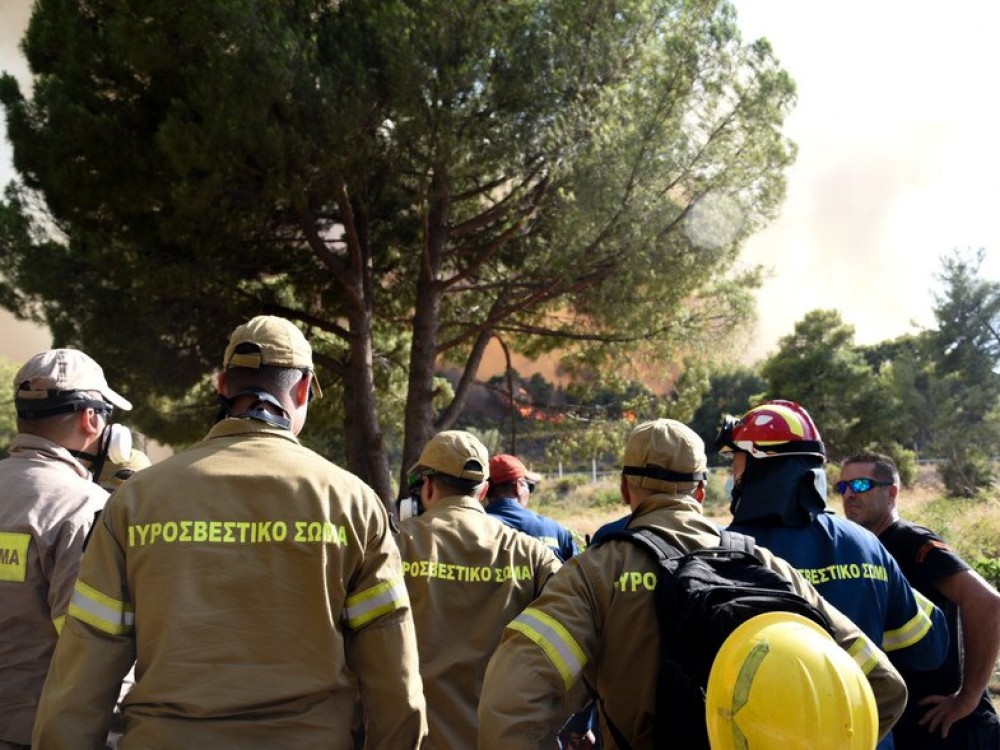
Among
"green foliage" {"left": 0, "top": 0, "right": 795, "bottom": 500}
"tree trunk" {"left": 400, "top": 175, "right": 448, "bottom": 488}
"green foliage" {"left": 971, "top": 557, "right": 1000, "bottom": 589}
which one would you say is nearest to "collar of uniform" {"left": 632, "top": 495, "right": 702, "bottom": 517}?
"green foliage" {"left": 0, "top": 0, "right": 795, "bottom": 500}

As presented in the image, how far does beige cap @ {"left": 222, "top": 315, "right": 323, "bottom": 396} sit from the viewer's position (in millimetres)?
2094

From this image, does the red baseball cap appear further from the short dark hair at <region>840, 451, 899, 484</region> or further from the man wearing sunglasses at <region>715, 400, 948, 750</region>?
the man wearing sunglasses at <region>715, 400, 948, 750</region>

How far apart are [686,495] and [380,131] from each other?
366 inches

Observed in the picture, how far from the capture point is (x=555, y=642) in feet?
Result: 6.44

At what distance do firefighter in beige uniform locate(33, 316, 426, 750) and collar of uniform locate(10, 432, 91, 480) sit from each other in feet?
2.46

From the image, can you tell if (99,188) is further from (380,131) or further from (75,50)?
(380,131)

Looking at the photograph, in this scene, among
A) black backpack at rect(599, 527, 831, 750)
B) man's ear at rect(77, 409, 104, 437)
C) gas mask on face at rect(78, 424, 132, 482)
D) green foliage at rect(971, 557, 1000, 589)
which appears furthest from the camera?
green foliage at rect(971, 557, 1000, 589)

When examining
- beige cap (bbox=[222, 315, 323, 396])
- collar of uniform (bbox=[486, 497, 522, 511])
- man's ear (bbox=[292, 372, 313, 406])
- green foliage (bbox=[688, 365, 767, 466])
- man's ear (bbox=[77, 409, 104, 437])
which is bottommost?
collar of uniform (bbox=[486, 497, 522, 511])

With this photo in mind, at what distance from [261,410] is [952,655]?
258 centimetres

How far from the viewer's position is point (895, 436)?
25203 millimetres

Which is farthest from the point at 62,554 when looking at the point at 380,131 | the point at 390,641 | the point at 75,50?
the point at 75,50

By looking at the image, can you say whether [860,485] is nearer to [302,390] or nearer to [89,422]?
[302,390]

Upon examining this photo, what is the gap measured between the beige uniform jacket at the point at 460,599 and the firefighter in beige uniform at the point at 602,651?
998 millimetres

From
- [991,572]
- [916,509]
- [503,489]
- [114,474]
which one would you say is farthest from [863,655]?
[916,509]
